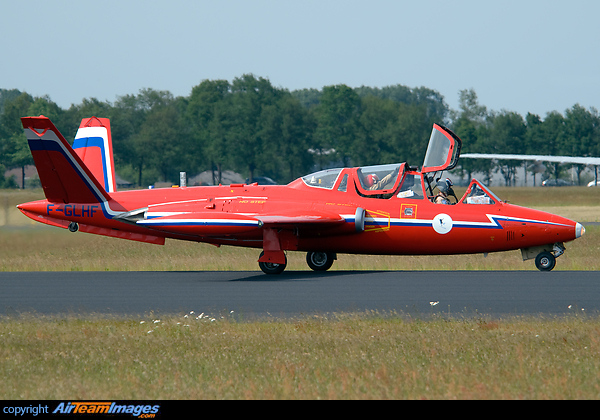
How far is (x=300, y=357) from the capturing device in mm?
9523

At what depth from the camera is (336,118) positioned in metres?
120

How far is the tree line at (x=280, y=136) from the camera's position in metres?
104

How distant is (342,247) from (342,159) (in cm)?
9331

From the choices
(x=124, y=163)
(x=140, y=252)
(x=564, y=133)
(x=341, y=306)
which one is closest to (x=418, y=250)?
(x=341, y=306)

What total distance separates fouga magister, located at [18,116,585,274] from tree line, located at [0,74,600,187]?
266ft

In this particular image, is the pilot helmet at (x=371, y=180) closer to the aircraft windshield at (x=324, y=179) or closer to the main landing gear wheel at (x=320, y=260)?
the aircraft windshield at (x=324, y=179)

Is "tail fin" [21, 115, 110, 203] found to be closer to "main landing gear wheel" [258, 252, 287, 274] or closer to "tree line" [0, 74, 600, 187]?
"main landing gear wheel" [258, 252, 287, 274]

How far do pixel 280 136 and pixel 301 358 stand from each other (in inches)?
3796

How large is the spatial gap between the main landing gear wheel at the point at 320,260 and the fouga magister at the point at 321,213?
→ 3cm

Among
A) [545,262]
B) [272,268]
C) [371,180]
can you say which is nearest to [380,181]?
[371,180]

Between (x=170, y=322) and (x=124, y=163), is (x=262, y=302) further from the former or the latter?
(x=124, y=163)

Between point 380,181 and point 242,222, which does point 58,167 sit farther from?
point 380,181

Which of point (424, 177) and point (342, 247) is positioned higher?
point (424, 177)

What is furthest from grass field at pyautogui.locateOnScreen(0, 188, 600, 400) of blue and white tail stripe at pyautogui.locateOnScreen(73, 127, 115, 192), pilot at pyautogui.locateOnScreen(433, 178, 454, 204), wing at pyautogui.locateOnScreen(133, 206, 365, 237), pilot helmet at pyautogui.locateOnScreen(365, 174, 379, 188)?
blue and white tail stripe at pyautogui.locateOnScreen(73, 127, 115, 192)
